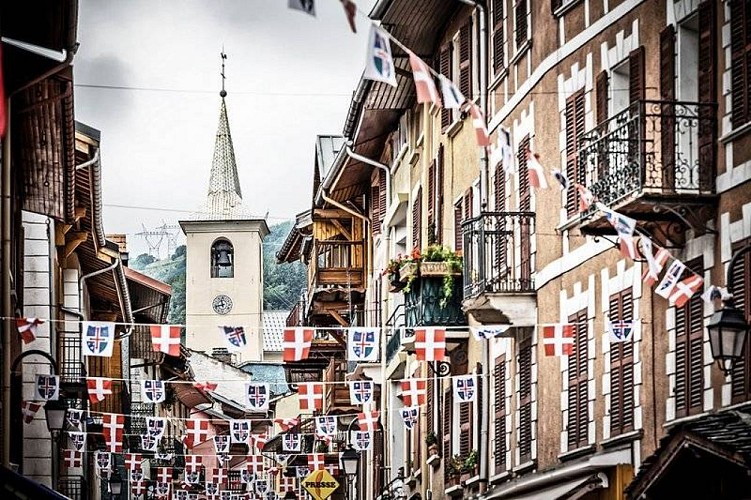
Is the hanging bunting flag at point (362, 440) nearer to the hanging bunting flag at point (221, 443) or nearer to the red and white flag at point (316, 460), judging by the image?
the red and white flag at point (316, 460)

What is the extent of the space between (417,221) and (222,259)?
93907 millimetres

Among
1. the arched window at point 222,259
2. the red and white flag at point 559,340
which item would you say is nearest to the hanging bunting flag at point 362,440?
the red and white flag at point 559,340

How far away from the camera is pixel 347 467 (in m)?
42.4

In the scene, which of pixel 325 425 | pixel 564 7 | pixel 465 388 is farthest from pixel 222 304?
pixel 564 7

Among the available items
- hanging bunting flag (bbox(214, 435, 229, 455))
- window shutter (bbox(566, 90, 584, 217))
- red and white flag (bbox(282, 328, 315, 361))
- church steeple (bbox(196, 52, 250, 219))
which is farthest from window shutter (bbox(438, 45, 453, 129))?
church steeple (bbox(196, 52, 250, 219))

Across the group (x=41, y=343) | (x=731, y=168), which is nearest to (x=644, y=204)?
(x=731, y=168)

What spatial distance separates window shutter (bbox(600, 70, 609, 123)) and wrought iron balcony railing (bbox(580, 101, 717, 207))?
8.80ft

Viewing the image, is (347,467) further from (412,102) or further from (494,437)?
(494,437)

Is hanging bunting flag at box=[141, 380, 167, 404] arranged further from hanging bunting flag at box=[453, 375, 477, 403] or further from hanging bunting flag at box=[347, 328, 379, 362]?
hanging bunting flag at box=[347, 328, 379, 362]

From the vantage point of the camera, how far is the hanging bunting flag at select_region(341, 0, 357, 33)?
41.2 feet

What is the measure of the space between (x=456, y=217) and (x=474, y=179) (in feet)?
7.85

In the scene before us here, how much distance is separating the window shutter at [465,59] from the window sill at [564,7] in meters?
7.48

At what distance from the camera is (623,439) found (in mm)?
23156

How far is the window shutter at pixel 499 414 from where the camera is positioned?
30913mm
